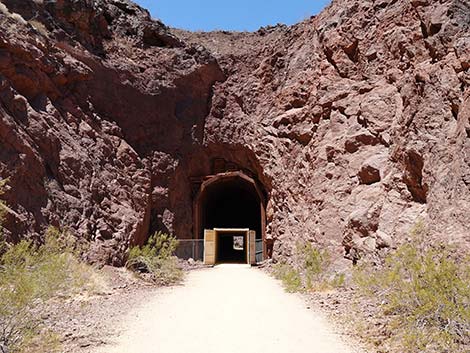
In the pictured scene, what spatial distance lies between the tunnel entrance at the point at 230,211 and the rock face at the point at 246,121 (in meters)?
0.95

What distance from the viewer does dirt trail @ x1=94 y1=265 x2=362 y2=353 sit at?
18.2ft

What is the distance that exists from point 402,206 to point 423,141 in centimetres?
165

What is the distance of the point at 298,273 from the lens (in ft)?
41.3

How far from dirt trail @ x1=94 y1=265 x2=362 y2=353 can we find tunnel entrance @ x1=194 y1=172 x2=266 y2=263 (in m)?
11.0

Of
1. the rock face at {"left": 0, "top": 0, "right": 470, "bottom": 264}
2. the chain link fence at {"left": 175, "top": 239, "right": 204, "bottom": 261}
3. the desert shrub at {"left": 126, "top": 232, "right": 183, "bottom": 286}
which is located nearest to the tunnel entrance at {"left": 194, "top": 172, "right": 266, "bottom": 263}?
the chain link fence at {"left": 175, "top": 239, "right": 204, "bottom": 261}

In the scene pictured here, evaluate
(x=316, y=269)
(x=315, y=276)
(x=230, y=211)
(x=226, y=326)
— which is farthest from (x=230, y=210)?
(x=226, y=326)

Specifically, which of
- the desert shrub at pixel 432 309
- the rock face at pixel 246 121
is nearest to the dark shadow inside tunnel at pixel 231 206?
the rock face at pixel 246 121

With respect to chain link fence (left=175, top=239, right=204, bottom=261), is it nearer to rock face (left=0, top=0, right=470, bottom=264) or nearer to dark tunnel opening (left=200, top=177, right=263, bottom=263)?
rock face (left=0, top=0, right=470, bottom=264)

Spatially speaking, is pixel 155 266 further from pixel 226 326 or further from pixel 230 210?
pixel 230 210

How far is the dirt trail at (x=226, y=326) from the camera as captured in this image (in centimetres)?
555

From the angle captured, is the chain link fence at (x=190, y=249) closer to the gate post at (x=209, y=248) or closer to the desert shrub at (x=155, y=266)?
the gate post at (x=209, y=248)

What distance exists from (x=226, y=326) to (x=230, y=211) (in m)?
23.9

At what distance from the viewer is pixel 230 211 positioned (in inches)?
1208

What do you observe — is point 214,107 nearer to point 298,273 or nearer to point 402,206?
point 298,273
